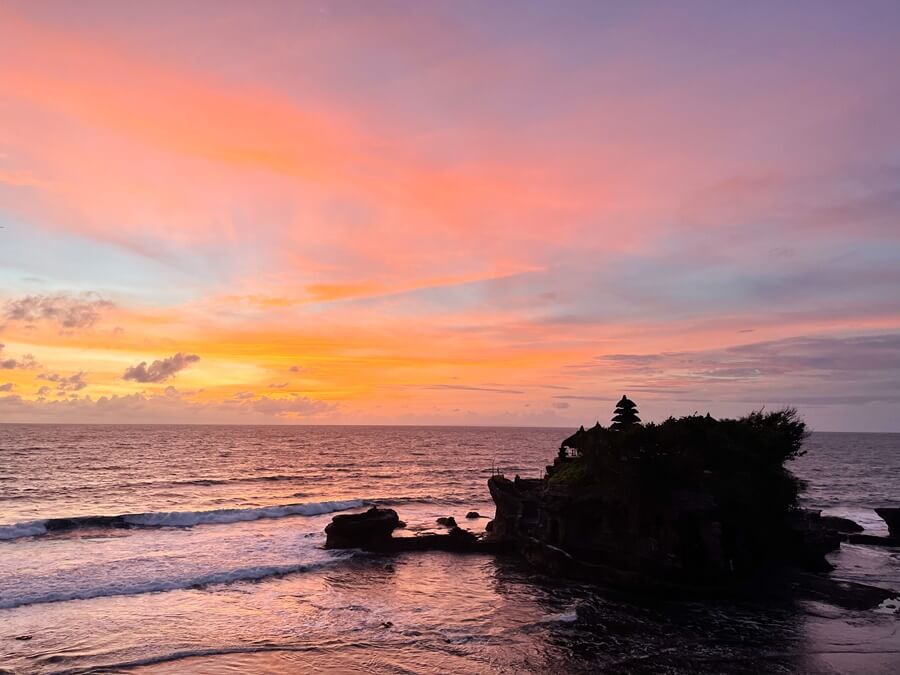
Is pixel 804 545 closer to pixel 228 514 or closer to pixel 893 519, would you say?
pixel 893 519

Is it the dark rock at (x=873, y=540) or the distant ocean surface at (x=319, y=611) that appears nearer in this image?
the distant ocean surface at (x=319, y=611)

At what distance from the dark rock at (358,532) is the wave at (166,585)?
4.11 metres

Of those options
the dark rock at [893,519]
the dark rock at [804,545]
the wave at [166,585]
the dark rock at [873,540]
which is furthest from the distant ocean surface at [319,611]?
the dark rock at [893,519]

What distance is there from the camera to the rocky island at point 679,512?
114 feet

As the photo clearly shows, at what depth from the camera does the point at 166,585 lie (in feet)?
118

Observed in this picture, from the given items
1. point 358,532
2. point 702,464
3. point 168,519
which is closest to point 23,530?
point 168,519

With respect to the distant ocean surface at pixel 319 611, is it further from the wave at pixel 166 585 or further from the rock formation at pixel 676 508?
the rock formation at pixel 676 508

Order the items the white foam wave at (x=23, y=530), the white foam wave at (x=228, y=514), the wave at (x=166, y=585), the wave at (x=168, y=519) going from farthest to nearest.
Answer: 1. the white foam wave at (x=228, y=514)
2. the wave at (x=168, y=519)
3. the white foam wave at (x=23, y=530)
4. the wave at (x=166, y=585)

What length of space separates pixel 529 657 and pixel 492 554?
2108cm

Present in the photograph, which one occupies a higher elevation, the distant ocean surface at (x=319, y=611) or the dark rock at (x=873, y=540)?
the dark rock at (x=873, y=540)

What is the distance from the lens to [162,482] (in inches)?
3270

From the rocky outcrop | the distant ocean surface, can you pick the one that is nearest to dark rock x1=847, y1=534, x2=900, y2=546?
the distant ocean surface

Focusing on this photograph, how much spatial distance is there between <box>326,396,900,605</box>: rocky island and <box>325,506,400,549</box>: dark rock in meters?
6.89

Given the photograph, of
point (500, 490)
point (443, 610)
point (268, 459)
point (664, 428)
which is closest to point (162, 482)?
point (268, 459)
